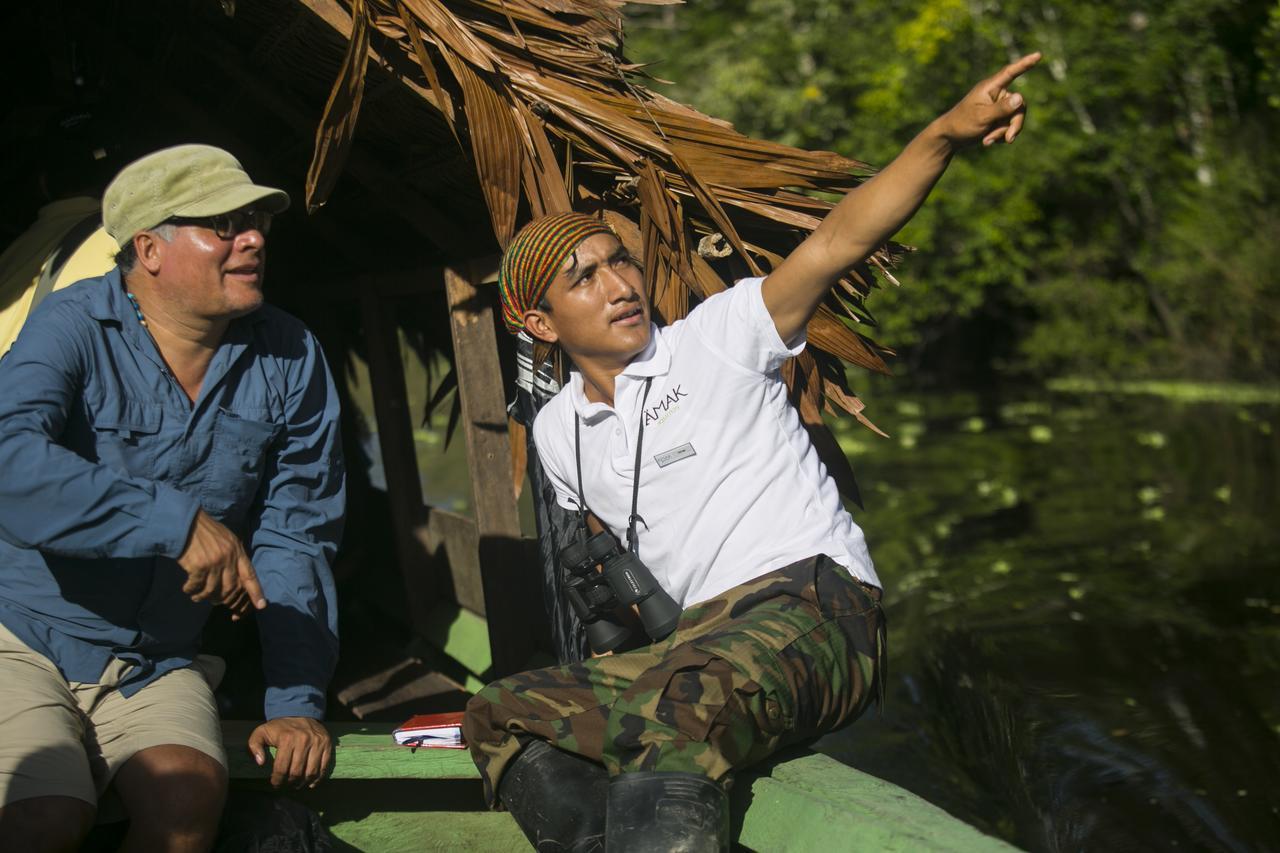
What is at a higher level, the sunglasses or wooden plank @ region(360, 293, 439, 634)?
the sunglasses

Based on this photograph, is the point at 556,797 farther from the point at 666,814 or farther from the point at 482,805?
the point at 482,805

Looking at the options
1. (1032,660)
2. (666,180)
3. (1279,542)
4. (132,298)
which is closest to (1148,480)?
(1279,542)

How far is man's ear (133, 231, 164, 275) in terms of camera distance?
10.5 feet

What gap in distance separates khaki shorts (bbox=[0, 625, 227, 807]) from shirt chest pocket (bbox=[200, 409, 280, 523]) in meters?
0.43

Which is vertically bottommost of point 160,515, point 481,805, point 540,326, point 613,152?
point 481,805

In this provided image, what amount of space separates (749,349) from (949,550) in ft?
20.5

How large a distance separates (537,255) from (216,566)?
109 cm

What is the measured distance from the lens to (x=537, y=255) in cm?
328

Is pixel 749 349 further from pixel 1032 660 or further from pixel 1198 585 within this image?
pixel 1198 585

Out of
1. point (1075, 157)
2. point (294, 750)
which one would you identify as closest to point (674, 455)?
point (294, 750)

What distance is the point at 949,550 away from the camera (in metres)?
8.80

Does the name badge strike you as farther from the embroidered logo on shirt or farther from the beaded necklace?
the beaded necklace

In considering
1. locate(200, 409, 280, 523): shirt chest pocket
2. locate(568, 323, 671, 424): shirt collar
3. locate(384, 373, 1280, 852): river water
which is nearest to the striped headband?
locate(568, 323, 671, 424): shirt collar

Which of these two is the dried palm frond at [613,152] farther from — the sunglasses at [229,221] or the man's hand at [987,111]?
the man's hand at [987,111]
